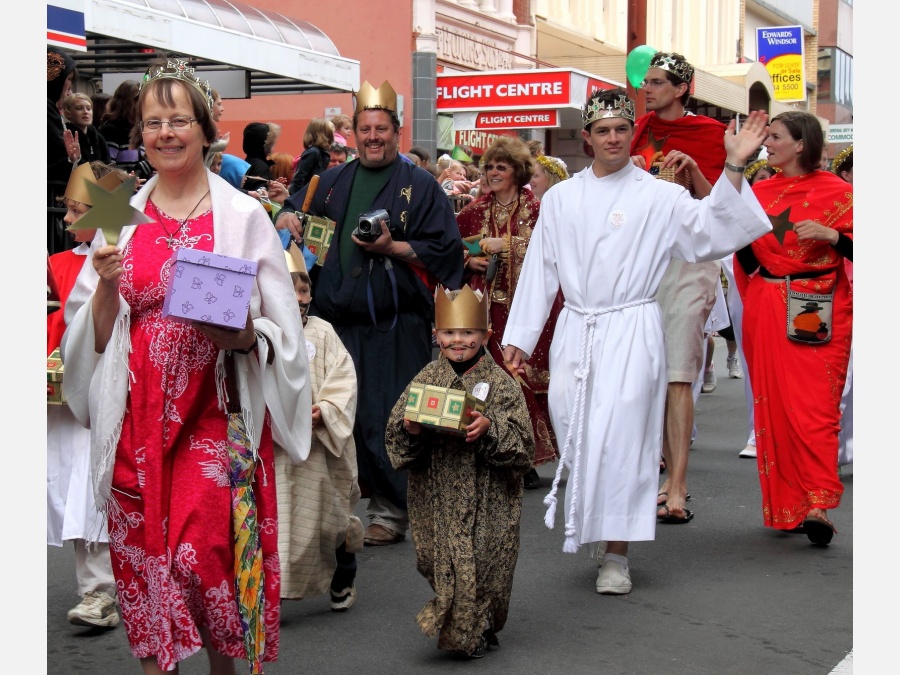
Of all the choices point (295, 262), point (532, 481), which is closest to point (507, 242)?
point (532, 481)

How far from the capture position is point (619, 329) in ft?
19.7

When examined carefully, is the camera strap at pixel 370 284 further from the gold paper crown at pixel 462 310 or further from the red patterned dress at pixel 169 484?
the red patterned dress at pixel 169 484

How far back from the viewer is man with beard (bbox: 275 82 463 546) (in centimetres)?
680

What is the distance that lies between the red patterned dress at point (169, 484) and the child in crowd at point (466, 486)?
1.03 m

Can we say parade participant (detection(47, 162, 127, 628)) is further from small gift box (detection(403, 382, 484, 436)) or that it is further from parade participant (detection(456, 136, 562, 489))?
parade participant (detection(456, 136, 562, 489))

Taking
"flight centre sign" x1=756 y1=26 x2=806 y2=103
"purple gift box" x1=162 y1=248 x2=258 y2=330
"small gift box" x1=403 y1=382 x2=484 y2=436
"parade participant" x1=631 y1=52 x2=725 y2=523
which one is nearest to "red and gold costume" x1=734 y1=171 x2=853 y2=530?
"parade participant" x1=631 y1=52 x2=725 y2=523

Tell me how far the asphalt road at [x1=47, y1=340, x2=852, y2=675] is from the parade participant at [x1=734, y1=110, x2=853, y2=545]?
302 millimetres

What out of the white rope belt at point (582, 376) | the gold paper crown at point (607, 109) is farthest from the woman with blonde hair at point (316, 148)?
the white rope belt at point (582, 376)

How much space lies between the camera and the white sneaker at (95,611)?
535 centimetres

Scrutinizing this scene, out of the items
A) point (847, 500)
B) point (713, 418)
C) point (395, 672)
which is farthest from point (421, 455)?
point (713, 418)

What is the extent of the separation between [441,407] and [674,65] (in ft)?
11.7

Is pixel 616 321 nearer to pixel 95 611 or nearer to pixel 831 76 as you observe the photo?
pixel 95 611

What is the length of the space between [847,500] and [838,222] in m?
2.03

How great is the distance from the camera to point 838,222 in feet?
22.5
